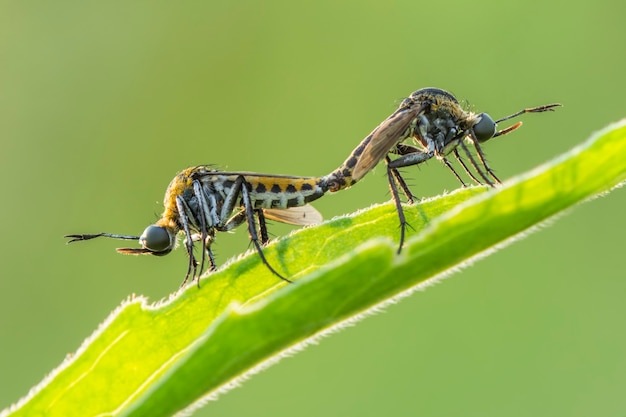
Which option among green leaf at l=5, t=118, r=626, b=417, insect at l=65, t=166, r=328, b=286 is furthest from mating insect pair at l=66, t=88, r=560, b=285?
green leaf at l=5, t=118, r=626, b=417

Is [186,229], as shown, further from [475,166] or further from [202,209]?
[475,166]

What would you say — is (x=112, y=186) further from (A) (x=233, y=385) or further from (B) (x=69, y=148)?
(A) (x=233, y=385)

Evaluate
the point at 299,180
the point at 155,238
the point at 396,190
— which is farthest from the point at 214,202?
the point at 396,190

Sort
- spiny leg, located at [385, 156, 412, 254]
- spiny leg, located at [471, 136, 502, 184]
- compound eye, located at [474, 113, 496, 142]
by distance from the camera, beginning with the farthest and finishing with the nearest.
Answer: compound eye, located at [474, 113, 496, 142]
spiny leg, located at [471, 136, 502, 184]
spiny leg, located at [385, 156, 412, 254]

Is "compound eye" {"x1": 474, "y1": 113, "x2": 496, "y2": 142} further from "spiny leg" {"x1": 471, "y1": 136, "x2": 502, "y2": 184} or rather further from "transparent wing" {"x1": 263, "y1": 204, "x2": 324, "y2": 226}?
"transparent wing" {"x1": 263, "y1": 204, "x2": 324, "y2": 226}

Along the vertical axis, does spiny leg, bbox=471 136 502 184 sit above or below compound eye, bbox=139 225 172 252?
below

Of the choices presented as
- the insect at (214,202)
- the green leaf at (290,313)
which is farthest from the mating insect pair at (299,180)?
the green leaf at (290,313)

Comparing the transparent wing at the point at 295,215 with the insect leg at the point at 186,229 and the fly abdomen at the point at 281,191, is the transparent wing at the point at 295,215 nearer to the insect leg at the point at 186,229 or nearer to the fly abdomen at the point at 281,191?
the fly abdomen at the point at 281,191
